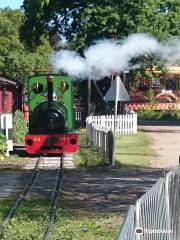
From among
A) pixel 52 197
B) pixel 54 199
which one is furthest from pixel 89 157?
pixel 54 199

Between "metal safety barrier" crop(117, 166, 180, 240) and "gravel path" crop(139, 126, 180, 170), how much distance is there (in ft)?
39.0

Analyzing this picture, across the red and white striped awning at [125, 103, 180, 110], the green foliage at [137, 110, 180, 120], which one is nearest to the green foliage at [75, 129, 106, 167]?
the green foliage at [137, 110, 180, 120]

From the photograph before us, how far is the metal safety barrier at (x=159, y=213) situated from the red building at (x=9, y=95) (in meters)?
23.7

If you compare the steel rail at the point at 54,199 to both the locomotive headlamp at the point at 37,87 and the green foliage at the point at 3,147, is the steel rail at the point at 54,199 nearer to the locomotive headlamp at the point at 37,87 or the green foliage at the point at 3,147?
the green foliage at the point at 3,147

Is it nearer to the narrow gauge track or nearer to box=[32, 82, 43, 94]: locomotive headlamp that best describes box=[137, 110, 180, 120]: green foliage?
box=[32, 82, 43, 94]: locomotive headlamp

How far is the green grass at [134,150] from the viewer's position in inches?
823

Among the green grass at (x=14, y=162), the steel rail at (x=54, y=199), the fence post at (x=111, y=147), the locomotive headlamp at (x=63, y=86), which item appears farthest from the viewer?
the locomotive headlamp at (x=63, y=86)

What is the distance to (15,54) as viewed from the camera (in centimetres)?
6381

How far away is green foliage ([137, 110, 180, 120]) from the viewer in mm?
53812

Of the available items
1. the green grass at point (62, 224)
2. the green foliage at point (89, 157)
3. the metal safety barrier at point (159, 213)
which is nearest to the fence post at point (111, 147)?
the green foliage at point (89, 157)

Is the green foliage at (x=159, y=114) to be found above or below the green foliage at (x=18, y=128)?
below

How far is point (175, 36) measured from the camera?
135ft

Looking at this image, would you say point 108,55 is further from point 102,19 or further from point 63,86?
point 102,19

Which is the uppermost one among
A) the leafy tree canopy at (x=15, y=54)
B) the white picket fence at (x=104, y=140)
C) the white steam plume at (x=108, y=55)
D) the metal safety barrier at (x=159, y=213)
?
the leafy tree canopy at (x=15, y=54)
